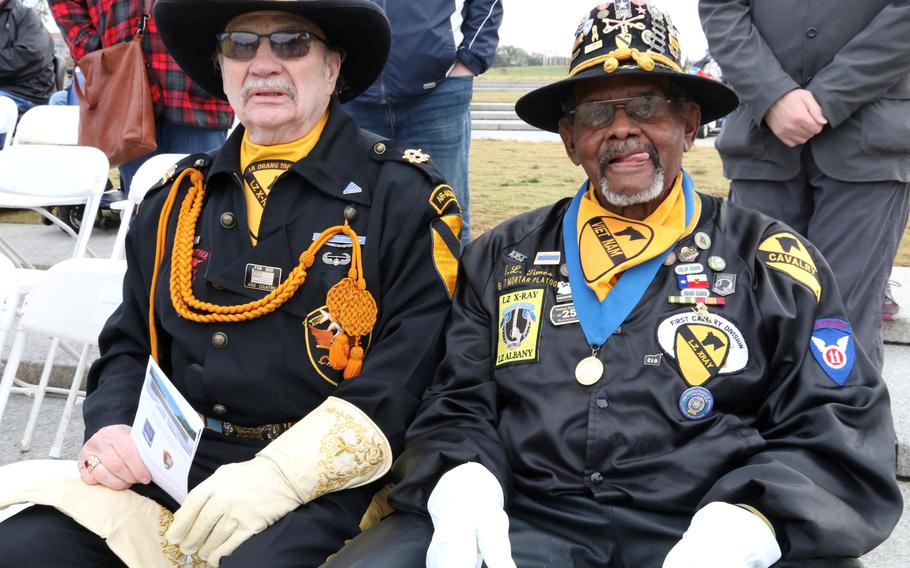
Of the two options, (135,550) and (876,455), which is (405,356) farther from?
(876,455)

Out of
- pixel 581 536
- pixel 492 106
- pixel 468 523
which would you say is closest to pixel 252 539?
pixel 468 523

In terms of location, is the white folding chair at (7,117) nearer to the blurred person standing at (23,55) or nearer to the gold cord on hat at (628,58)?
the blurred person standing at (23,55)

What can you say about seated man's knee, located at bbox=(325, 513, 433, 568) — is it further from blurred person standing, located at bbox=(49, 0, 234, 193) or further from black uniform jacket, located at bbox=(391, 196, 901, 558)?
blurred person standing, located at bbox=(49, 0, 234, 193)

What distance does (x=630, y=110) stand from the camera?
8.21ft

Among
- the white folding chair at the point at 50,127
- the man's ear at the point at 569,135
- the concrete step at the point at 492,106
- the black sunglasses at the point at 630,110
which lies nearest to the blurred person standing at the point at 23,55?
the white folding chair at the point at 50,127

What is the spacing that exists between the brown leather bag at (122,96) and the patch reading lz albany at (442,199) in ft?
7.80

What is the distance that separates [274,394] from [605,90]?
1.18 m

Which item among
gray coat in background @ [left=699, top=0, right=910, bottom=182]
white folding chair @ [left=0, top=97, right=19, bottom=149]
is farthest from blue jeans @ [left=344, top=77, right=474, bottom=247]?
white folding chair @ [left=0, top=97, right=19, bottom=149]

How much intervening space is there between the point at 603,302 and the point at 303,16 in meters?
1.12

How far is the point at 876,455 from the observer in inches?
83.2

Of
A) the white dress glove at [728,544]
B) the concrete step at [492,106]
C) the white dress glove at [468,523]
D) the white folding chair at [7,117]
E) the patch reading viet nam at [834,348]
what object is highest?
the patch reading viet nam at [834,348]

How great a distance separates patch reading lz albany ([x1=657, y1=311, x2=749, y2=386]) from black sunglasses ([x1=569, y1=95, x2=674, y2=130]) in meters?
0.55

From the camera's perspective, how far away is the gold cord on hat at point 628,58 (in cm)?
243

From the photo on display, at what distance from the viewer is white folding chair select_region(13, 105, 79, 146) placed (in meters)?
5.91
